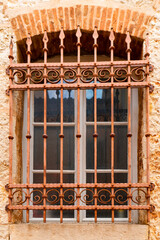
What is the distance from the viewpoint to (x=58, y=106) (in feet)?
10.8

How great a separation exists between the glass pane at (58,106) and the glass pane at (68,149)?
0.13 m

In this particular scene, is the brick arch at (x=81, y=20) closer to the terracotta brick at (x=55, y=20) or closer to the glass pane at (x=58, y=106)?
the terracotta brick at (x=55, y=20)

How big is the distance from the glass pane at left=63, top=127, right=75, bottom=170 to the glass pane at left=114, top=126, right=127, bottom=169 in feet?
1.49

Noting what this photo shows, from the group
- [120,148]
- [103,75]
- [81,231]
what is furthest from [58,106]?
[81,231]

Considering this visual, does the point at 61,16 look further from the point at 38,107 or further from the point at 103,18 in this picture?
the point at 38,107

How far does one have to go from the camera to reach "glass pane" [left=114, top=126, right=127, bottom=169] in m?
3.15

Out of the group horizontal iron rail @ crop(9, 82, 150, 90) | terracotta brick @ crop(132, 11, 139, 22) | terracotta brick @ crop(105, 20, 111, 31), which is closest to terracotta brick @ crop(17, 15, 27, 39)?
horizontal iron rail @ crop(9, 82, 150, 90)

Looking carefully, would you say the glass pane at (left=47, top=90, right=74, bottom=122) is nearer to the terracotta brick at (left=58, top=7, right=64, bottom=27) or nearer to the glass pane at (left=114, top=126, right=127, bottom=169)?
the glass pane at (left=114, top=126, right=127, bottom=169)

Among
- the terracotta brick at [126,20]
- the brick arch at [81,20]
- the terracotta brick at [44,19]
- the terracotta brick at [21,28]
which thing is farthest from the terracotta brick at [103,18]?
the terracotta brick at [21,28]

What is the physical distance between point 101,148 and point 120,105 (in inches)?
19.5

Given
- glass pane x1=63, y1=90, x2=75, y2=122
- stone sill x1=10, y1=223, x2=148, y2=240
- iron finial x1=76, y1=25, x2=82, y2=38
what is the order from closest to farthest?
stone sill x1=10, y1=223, x2=148, y2=240 → iron finial x1=76, y1=25, x2=82, y2=38 → glass pane x1=63, y1=90, x2=75, y2=122

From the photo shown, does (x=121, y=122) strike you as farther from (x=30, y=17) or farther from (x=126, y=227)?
(x=30, y=17)

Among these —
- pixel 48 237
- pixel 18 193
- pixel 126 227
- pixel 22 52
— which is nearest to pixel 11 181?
pixel 18 193

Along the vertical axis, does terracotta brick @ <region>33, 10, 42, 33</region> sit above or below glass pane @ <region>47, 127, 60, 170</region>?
above
